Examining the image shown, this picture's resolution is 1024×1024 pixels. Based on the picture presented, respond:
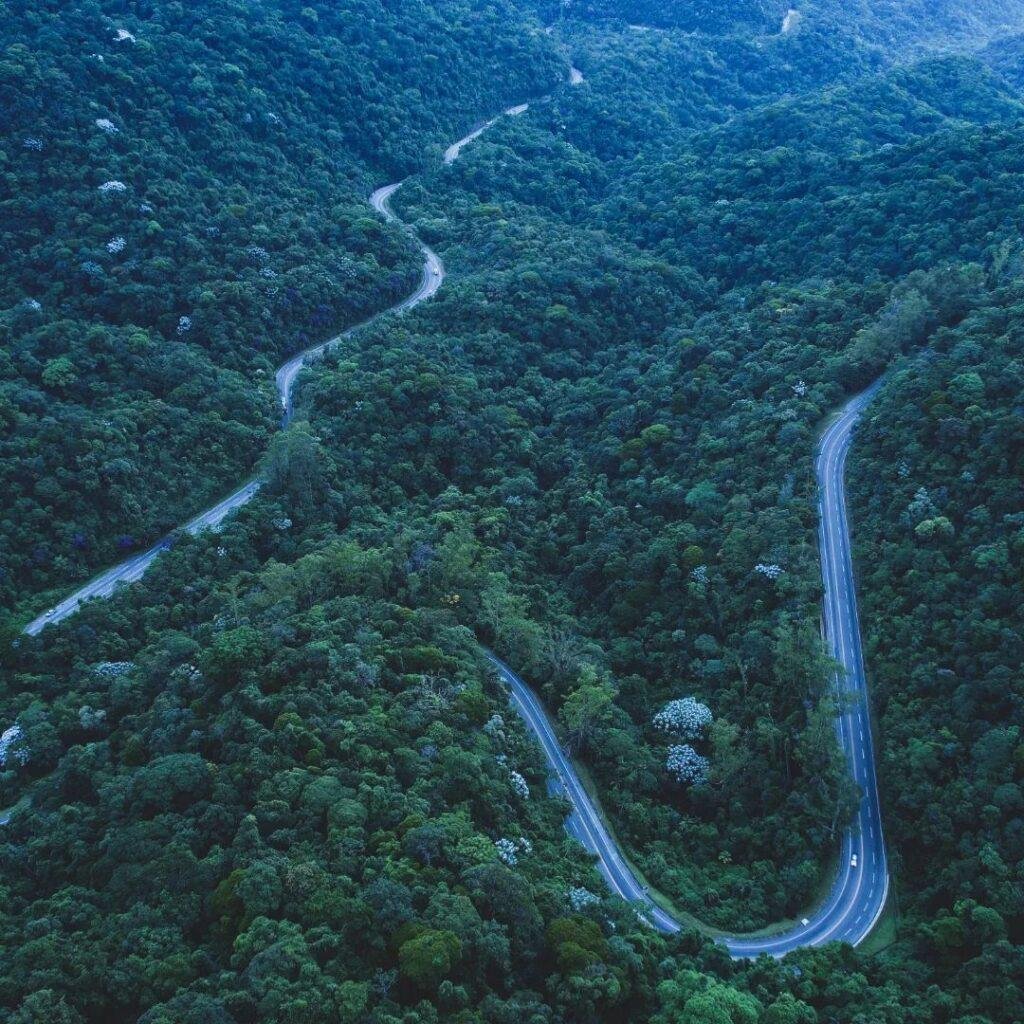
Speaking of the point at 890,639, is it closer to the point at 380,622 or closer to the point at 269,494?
the point at 380,622

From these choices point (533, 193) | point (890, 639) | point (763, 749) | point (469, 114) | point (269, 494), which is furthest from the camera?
point (469, 114)

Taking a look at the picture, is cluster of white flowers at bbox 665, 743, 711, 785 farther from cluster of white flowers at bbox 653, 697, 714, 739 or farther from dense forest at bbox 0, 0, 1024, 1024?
cluster of white flowers at bbox 653, 697, 714, 739

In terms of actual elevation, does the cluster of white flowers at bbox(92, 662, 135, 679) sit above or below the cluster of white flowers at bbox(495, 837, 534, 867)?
above

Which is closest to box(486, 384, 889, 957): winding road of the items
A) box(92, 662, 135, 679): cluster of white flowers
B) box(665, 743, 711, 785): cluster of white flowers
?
box(665, 743, 711, 785): cluster of white flowers

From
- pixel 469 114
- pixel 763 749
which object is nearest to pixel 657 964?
pixel 763 749

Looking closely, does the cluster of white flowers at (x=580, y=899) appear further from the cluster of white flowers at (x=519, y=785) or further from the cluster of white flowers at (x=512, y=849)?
the cluster of white flowers at (x=519, y=785)

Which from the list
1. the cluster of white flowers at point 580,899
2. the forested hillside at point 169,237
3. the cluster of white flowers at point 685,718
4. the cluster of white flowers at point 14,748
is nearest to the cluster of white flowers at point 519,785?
the cluster of white flowers at point 580,899
